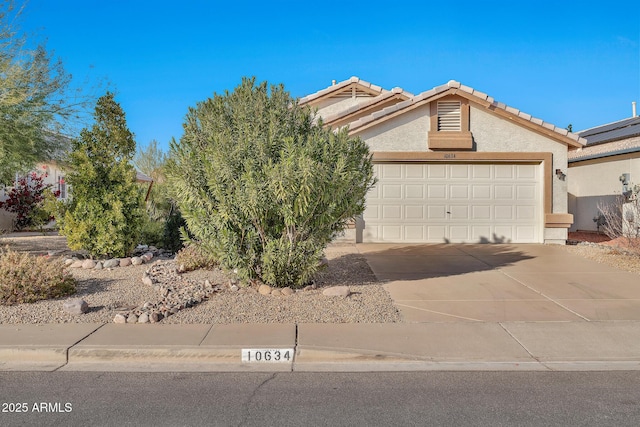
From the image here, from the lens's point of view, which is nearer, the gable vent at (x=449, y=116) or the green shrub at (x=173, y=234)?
the green shrub at (x=173, y=234)

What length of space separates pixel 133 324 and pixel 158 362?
1.31 metres

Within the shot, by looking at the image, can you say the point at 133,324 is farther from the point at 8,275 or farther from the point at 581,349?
the point at 581,349

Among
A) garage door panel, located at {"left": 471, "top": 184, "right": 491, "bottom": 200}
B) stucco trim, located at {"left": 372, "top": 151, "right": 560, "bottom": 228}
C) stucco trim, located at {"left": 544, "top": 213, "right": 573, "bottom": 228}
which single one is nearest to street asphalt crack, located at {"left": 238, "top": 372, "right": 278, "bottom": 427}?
stucco trim, located at {"left": 372, "top": 151, "right": 560, "bottom": 228}

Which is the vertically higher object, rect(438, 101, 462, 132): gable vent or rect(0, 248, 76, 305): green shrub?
rect(438, 101, 462, 132): gable vent

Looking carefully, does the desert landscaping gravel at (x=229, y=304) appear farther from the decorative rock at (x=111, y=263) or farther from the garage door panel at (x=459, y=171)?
the garage door panel at (x=459, y=171)

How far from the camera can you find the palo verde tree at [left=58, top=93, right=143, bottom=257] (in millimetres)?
10430

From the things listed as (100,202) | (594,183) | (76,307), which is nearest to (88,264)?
(100,202)

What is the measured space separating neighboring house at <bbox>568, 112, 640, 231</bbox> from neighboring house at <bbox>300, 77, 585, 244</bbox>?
304cm

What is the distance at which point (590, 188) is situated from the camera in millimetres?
19031

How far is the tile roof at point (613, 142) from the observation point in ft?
57.3

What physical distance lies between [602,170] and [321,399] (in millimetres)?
17697

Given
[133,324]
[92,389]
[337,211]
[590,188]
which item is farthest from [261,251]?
[590,188]

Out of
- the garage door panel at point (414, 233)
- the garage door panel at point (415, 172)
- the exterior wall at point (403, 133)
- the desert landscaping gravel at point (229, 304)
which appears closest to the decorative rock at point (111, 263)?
the desert landscaping gravel at point (229, 304)

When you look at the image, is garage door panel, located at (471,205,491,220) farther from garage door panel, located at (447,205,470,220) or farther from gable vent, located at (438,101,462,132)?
gable vent, located at (438,101,462,132)
